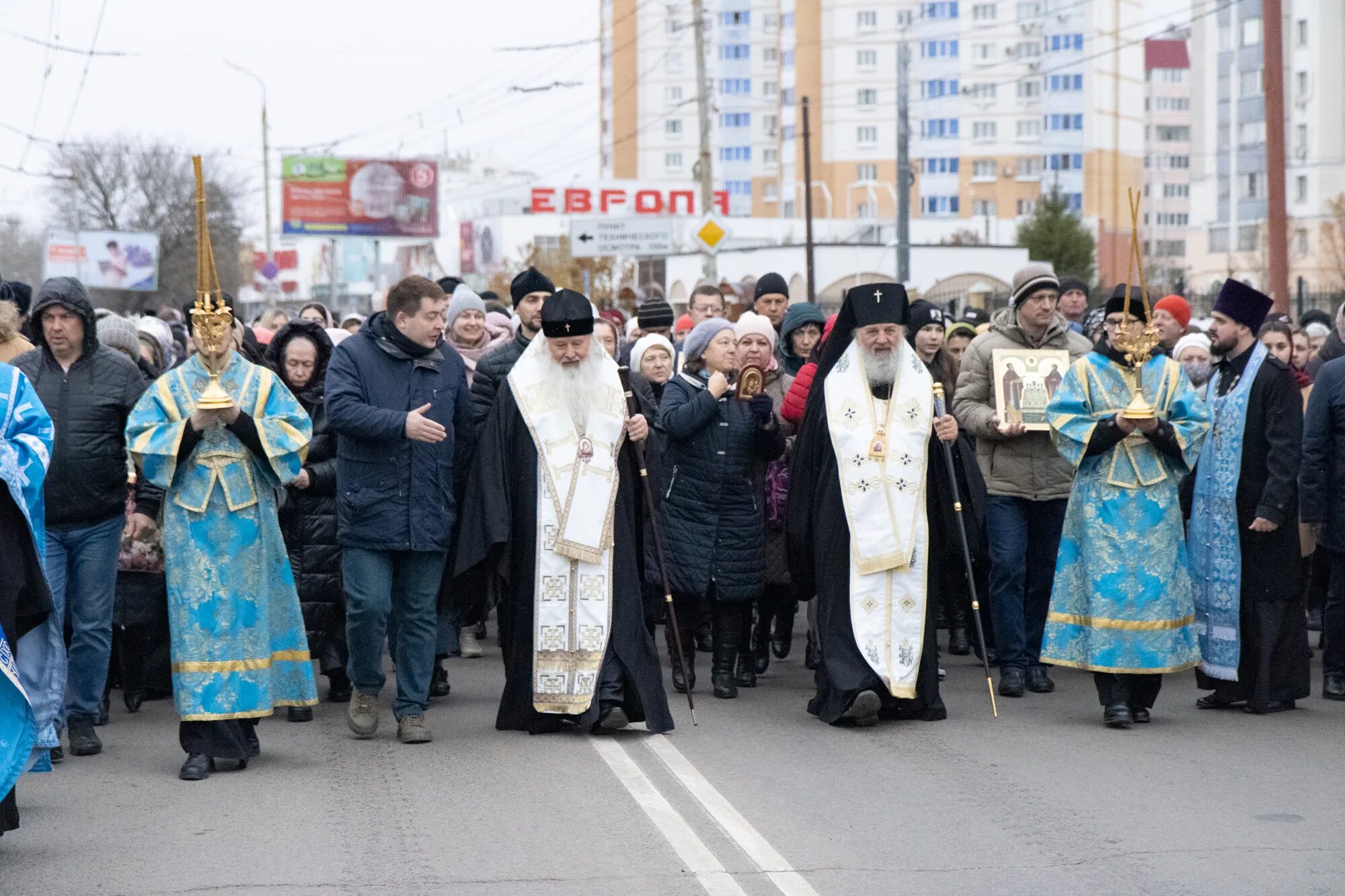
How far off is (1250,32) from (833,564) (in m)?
80.3

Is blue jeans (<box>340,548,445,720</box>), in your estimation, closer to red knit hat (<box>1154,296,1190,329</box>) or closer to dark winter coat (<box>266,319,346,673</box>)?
dark winter coat (<box>266,319,346,673</box>)

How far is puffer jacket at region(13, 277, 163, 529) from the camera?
26.6 feet

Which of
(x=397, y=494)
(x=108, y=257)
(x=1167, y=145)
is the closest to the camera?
(x=397, y=494)

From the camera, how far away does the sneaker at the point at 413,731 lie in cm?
820

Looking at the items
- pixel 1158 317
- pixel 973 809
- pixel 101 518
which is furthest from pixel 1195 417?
pixel 101 518

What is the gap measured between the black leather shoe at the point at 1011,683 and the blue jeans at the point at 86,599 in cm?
451

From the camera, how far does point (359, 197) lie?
69062 mm

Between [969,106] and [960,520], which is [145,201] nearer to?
[969,106]

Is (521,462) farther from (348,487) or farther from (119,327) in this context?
(119,327)

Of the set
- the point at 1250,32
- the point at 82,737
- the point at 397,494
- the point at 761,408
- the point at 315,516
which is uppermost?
the point at 1250,32

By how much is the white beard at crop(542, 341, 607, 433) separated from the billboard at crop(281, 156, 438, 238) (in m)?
60.8

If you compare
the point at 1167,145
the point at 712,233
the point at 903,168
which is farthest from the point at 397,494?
the point at 1167,145

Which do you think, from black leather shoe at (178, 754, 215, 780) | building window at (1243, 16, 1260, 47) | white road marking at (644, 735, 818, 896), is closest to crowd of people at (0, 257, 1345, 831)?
black leather shoe at (178, 754, 215, 780)

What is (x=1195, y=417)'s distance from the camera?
28.6 ft
